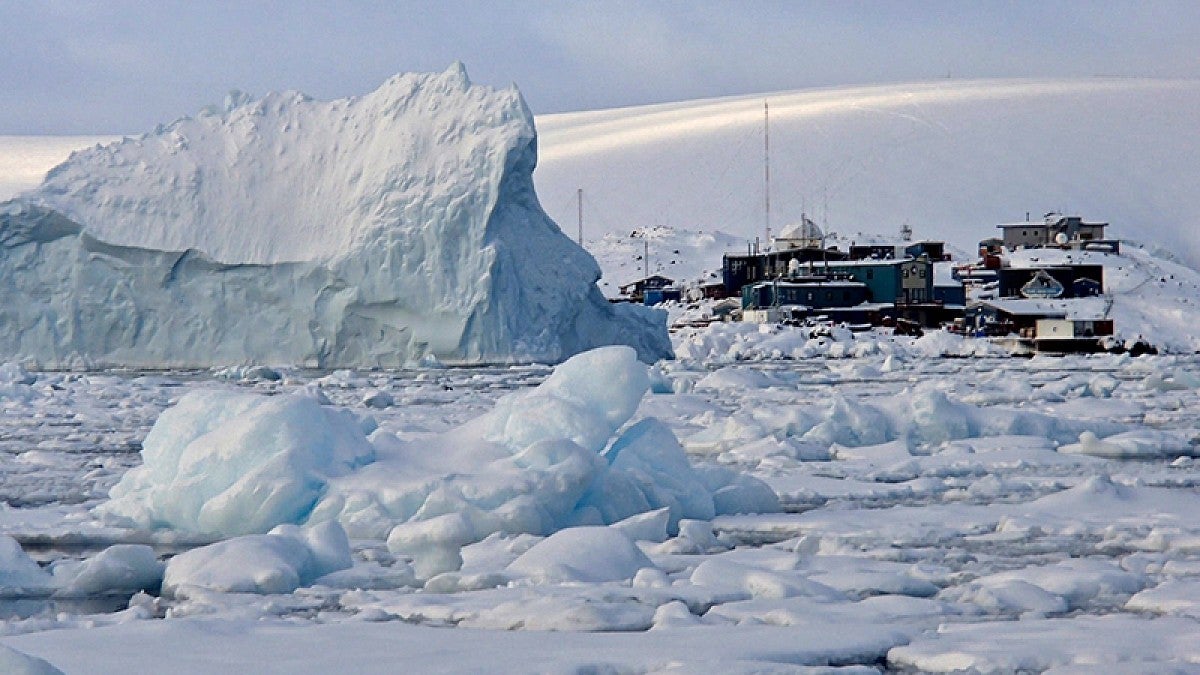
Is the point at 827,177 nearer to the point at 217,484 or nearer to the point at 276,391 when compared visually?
the point at 276,391

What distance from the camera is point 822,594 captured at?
6.24m

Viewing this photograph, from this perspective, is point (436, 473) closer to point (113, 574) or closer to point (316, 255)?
point (113, 574)

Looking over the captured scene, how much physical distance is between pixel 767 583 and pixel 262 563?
2123 millimetres

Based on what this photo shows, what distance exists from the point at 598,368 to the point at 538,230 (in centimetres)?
1905

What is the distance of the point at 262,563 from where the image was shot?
656cm

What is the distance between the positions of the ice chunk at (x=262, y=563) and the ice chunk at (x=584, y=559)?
2.81 feet

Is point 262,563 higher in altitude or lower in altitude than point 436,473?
lower

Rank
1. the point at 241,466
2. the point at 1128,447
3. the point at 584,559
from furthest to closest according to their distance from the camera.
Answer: the point at 1128,447 < the point at 241,466 < the point at 584,559

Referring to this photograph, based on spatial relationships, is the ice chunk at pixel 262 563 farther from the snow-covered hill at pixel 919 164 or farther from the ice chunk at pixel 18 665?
the snow-covered hill at pixel 919 164

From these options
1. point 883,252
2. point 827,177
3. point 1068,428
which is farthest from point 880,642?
point 827,177

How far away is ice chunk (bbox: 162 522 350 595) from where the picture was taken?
6.44 metres

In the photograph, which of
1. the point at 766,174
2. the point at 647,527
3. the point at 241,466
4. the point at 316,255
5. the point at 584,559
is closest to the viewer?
the point at 584,559

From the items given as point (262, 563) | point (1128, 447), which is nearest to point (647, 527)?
point (262, 563)

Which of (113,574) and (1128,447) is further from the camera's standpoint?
(1128,447)
